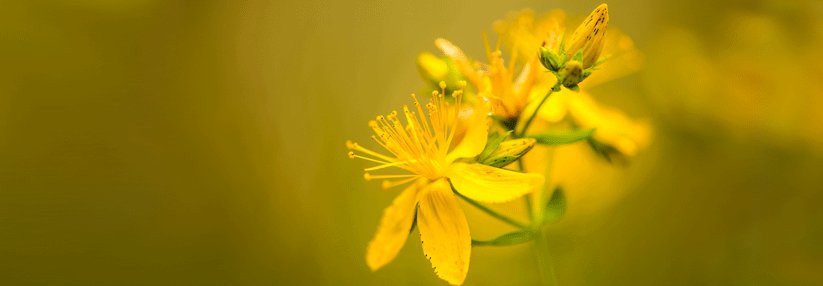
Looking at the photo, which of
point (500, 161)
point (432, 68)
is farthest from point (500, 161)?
point (432, 68)

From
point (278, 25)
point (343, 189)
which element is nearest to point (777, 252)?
point (343, 189)

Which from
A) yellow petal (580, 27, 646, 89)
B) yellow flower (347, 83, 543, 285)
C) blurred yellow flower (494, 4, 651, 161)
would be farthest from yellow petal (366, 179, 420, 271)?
yellow petal (580, 27, 646, 89)

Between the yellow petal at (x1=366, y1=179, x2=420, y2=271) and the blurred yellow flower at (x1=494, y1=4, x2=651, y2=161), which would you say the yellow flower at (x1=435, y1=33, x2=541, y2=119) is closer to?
the blurred yellow flower at (x1=494, y1=4, x2=651, y2=161)

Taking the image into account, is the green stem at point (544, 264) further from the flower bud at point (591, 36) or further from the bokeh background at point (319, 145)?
the bokeh background at point (319, 145)

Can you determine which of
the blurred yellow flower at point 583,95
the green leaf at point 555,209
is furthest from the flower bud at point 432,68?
the green leaf at point 555,209

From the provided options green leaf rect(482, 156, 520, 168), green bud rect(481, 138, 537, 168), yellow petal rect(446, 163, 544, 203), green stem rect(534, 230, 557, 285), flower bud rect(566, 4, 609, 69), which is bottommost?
green stem rect(534, 230, 557, 285)
